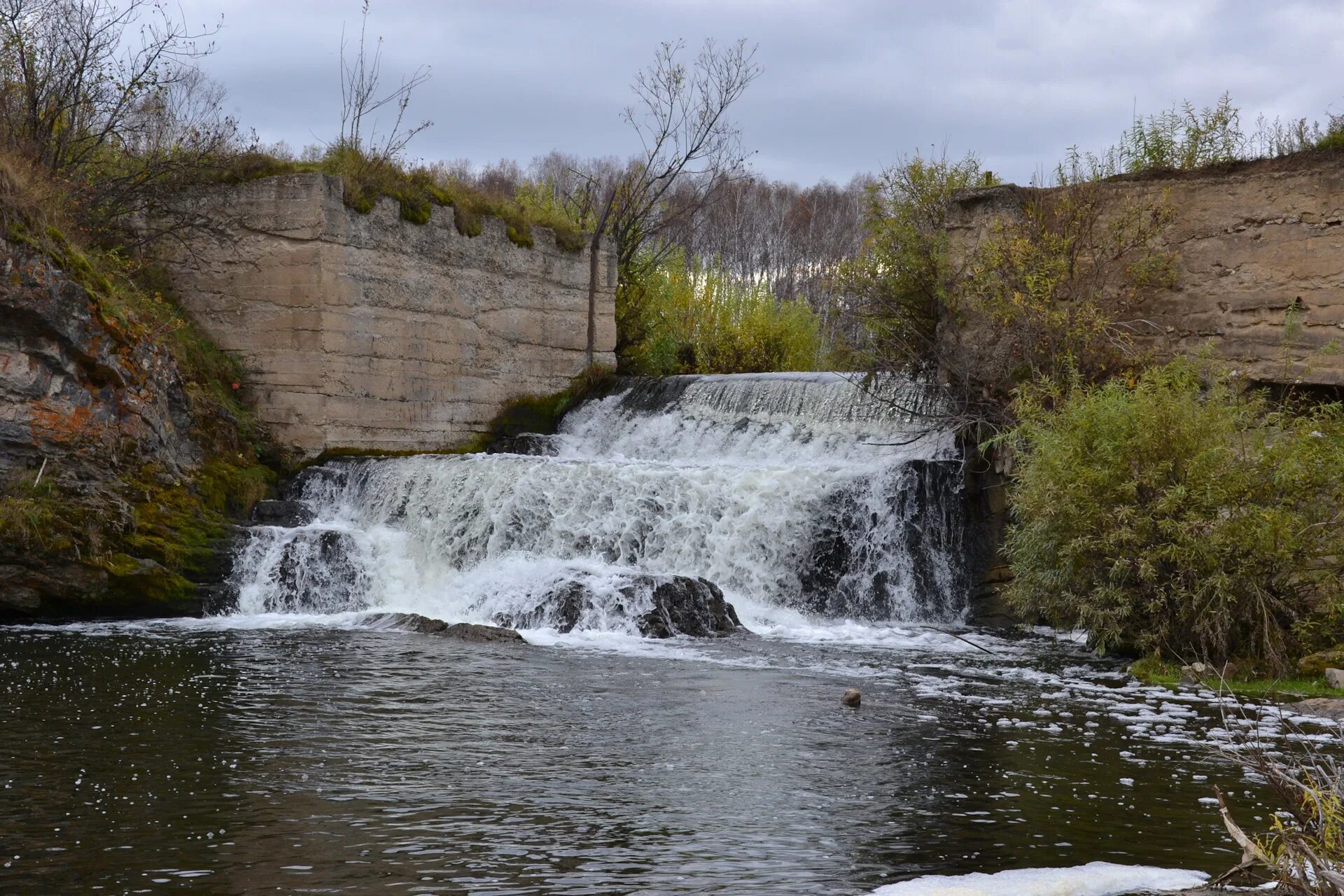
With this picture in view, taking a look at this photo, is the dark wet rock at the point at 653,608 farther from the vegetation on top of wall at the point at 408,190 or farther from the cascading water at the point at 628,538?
the vegetation on top of wall at the point at 408,190

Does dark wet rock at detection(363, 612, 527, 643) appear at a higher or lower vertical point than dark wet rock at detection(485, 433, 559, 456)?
lower

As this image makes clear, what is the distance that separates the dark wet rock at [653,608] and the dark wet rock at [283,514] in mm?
4224

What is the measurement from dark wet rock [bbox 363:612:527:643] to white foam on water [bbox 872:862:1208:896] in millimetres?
7616

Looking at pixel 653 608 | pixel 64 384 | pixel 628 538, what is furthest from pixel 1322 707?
pixel 64 384

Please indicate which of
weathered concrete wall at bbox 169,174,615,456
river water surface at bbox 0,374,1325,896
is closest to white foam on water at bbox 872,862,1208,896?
river water surface at bbox 0,374,1325,896

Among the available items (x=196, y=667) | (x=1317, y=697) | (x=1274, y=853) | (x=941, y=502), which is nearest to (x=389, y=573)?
(x=196, y=667)

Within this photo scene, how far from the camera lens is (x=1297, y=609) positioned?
1104 centimetres

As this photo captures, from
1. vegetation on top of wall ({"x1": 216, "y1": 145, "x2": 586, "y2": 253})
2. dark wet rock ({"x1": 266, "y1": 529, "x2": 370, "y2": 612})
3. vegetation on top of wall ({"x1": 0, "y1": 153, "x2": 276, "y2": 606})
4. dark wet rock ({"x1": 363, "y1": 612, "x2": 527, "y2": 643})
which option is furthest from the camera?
vegetation on top of wall ({"x1": 216, "y1": 145, "x2": 586, "y2": 253})

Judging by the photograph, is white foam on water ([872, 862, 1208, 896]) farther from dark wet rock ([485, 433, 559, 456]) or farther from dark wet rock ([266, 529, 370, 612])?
dark wet rock ([485, 433, 559, 456])

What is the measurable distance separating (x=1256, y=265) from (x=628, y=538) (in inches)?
305

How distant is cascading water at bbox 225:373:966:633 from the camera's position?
1507cm

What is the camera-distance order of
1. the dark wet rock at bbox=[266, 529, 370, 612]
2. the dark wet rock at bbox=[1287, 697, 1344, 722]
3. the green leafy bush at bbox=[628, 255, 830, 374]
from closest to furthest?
the dark wet rock at bbox=[1287, 697, 1344, 722], the dark wet rock at bbox=[266, 529, 370, 612], the green leafy bush at bbox=[628, 255, 830, 374]

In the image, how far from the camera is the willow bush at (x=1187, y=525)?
10812 millimetres

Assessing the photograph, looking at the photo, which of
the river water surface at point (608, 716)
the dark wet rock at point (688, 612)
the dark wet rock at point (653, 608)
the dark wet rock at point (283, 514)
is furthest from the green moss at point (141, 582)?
the dark wet rock at point (688, 612)
